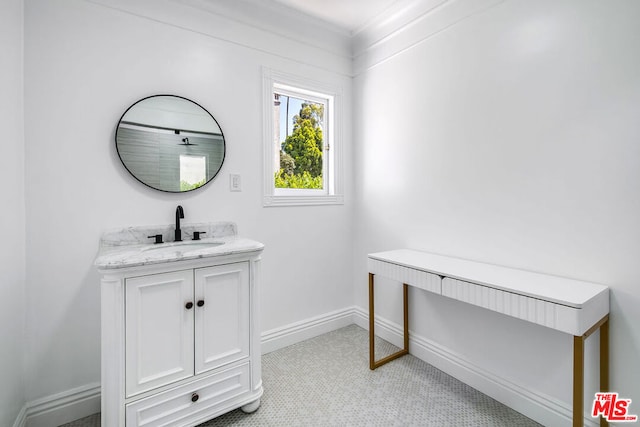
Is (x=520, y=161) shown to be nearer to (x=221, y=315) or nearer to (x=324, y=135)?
(x=324, y=135)

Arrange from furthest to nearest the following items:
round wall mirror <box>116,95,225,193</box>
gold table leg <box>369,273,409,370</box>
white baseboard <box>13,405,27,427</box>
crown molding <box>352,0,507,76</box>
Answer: gold table leg <box>369,273,409,370</box> < crown molding <box>352,0,507,76</box> < round wall mirror <box>116,95,225,193</box> < white baseboard <box>13,405,27,427</box>

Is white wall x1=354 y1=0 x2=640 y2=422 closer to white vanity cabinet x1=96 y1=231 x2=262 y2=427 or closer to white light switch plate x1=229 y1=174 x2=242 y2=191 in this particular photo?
white light switch plate x1=229 y1=174 x2=242 y2=191

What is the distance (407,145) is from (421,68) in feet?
1.77

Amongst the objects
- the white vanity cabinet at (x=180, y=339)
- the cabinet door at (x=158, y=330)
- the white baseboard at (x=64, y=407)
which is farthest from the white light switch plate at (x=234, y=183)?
the white baseboard at (x=64, y=407)

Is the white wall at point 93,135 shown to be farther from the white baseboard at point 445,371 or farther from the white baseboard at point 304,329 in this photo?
the white baseboard at point 304,329

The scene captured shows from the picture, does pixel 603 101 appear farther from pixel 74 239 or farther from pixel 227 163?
pixel 74 239

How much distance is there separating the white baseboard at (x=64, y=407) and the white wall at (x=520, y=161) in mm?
2034

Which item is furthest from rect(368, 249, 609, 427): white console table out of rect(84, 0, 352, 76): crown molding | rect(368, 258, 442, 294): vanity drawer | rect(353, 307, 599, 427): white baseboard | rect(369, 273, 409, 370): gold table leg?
rect(84, 0, 352, 76): crown molding

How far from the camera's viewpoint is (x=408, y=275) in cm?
184

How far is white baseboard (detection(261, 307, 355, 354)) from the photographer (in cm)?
235

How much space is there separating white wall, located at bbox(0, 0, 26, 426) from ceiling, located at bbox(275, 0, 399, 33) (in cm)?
159

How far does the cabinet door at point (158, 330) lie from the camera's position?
1352 millimetres

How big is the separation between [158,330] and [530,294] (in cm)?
165

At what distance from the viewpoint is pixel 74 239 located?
1.67 m
